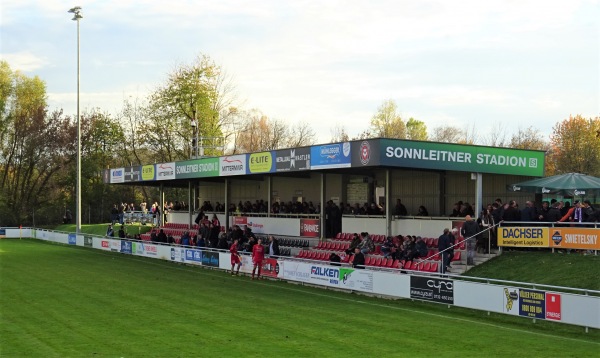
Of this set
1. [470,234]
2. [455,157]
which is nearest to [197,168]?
[455,157]

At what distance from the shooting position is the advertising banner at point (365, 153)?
2586 cm

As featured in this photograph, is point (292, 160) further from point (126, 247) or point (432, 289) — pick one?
point (126, 247)

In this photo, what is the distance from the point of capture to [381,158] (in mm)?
25766

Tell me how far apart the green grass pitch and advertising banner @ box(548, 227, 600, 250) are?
228 inches

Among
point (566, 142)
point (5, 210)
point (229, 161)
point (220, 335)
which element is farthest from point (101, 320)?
point (5, 210)

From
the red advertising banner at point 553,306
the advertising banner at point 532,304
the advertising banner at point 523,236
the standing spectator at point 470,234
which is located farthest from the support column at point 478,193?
the red advertising banner at point 553,306

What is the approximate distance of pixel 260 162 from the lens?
33500 millimetres

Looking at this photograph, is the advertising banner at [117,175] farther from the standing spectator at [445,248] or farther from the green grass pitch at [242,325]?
the standing spectator at [445,248]

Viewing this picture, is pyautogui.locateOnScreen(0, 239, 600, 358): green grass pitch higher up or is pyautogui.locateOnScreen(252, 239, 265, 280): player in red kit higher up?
pyautogui.locateOnScreen(252, 239, 265, 280): player in red kit

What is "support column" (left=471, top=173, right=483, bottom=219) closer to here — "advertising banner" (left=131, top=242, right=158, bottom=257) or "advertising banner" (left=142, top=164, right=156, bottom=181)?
"advertising banner" (left=131, top=242, right=158, bottom=257)

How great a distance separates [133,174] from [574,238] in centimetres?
3140

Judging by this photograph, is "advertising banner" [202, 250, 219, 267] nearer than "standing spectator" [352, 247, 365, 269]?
No

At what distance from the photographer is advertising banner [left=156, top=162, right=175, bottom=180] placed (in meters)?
41.7

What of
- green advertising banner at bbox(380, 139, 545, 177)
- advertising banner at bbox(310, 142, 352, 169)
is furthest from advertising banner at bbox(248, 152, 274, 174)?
green advertising banner at bbox(380, 139, 545, 177)
